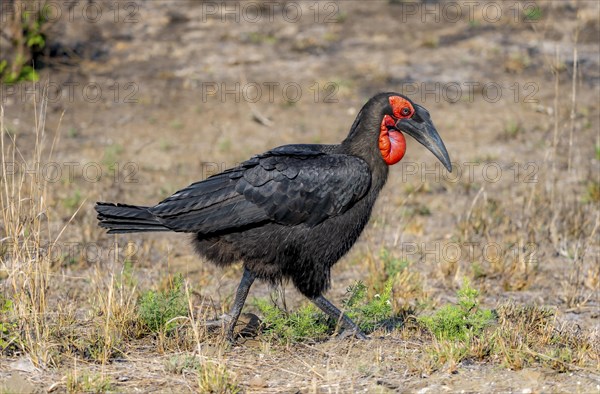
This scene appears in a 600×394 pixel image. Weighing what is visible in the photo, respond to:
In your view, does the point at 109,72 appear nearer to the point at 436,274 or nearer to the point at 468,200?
the point at 468,200

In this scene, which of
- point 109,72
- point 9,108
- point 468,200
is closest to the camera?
point 468,200

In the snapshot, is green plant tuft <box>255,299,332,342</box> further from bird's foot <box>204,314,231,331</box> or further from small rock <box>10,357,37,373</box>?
small rock <box>10,357,37,373</box>

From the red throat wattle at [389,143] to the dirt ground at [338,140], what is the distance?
112 centimetres

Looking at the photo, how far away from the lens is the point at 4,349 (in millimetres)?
5004

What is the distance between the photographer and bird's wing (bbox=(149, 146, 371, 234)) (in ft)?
17.5

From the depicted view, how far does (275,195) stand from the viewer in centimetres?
534

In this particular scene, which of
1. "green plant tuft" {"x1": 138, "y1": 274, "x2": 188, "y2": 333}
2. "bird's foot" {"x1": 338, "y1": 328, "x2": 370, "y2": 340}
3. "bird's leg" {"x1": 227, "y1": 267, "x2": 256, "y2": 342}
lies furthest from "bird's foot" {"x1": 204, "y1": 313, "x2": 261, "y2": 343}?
"bird's foot" {"x1": 338, "y1": 328, "x2": 370, "y2": 340}

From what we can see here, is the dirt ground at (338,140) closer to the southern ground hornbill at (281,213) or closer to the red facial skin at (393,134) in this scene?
the southern ground hornbill at (281,213)

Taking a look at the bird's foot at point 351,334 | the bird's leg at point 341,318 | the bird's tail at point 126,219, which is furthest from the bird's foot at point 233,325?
the bird's tail at point 126,219

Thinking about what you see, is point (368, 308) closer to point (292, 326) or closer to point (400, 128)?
point (292, 326)

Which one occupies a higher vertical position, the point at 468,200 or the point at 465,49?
the point at 465,49

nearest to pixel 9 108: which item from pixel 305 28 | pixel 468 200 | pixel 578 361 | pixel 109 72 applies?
pixel 109 72

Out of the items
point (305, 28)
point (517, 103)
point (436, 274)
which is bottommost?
point (436, 274)

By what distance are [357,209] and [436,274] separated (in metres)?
2.33
